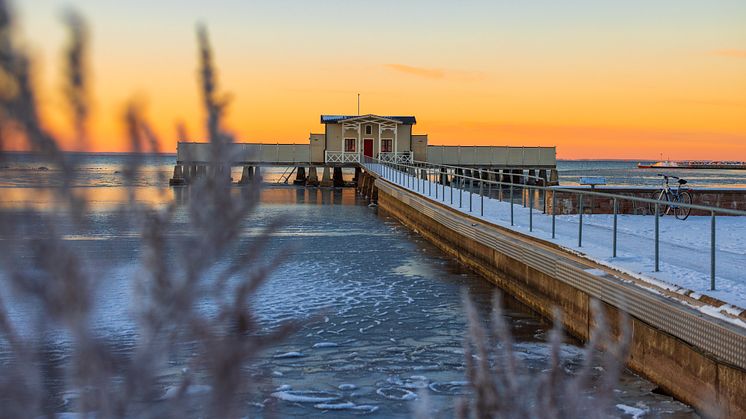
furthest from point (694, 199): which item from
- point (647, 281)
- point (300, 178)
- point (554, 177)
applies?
point (300, 178)

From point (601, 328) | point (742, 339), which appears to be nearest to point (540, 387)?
point (601, 328)

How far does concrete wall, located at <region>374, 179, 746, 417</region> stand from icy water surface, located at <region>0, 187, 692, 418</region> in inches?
10.3

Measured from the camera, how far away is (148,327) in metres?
1.63

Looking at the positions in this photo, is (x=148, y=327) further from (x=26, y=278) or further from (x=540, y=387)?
(x=540, y=387)

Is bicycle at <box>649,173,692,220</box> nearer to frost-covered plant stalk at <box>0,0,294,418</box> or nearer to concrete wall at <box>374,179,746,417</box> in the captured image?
concrete wall at <box>374,179,746,417</box>

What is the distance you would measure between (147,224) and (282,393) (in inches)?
264

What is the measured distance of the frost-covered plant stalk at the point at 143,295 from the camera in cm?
148

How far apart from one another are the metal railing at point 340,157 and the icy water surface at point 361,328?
112ft

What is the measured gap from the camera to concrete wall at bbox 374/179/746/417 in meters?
6.44

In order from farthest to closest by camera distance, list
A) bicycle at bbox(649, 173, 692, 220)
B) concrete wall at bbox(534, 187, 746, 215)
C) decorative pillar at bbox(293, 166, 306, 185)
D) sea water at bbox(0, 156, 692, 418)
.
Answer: decorative pillar at bbox(293, 166, 306, 185) → concrete wall at bbox(534, 187, 746, 215) → bicycle at bbox(649, 173, 692, 220) → sea water at bbox(0, 156, 692, 418)

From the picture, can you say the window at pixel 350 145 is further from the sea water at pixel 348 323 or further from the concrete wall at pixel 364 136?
the sea water at pixel 348 323

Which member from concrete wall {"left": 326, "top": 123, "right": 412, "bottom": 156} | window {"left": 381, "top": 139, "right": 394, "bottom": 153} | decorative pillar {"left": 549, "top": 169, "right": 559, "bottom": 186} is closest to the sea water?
concrete wall {"left": 326, "top": 123, "right": 412, "bottom": 156}

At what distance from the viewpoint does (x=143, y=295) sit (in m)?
1.70

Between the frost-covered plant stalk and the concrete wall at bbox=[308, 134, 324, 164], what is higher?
the concrete wall at bbox=[308, 134, 324, 164]
